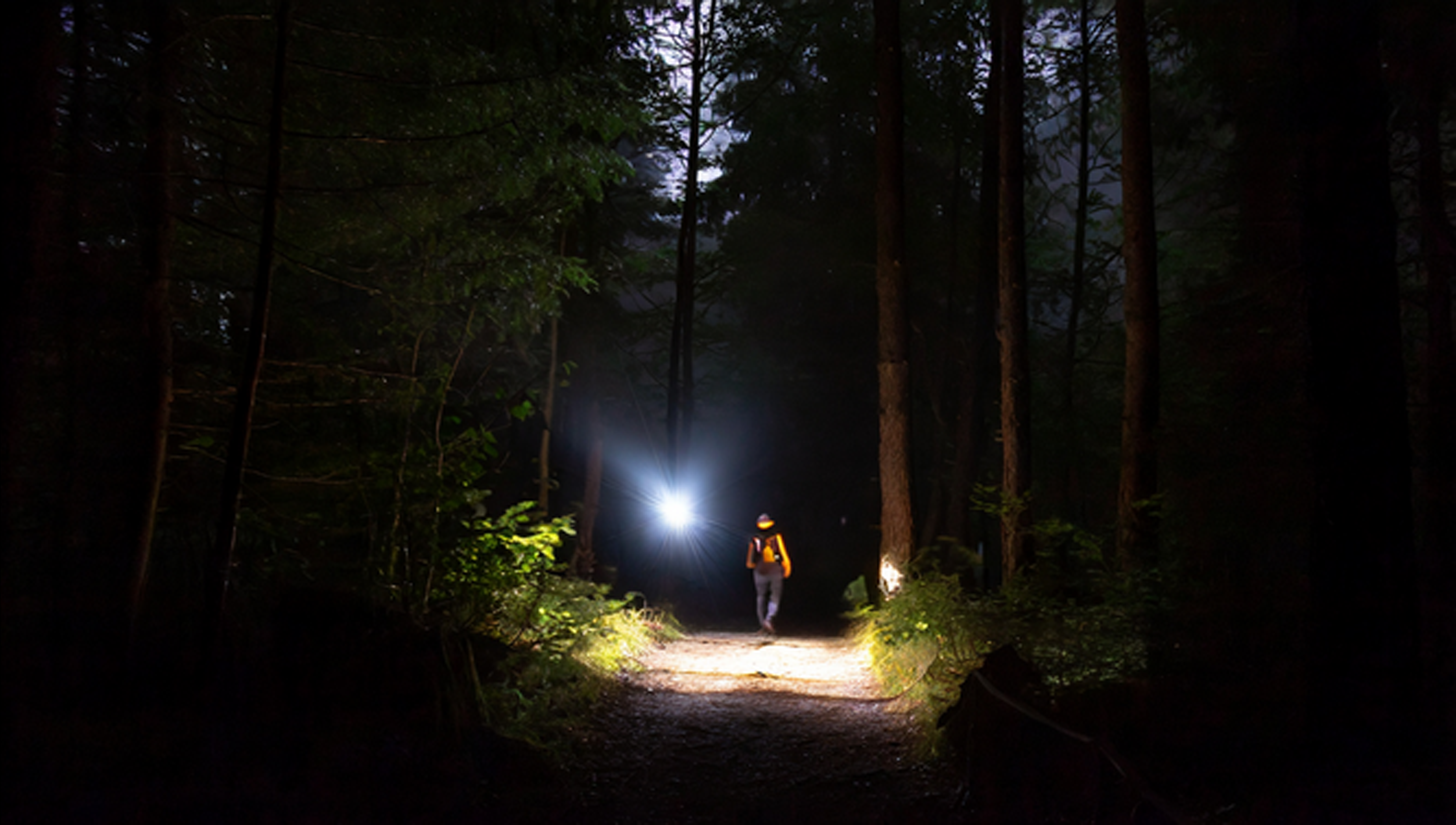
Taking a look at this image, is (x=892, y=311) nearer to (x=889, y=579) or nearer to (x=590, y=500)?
(x=889, y=579)

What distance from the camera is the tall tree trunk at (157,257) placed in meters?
4.77

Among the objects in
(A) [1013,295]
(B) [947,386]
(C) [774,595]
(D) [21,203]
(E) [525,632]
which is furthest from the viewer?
(B) [947,386]

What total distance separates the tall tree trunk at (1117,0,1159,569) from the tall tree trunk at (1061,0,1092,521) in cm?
845

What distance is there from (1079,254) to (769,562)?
10.9 metres

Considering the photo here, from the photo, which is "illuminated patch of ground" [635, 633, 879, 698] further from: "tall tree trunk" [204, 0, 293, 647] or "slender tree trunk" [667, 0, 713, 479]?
"slender tree trunk" [667, 0, 713, 479]

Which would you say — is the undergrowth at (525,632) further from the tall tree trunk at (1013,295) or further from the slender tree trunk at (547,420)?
the tall tree trunk at (1013,295)

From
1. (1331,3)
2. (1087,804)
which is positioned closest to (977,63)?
(1331,3)

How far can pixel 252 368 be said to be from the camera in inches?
Result: 180

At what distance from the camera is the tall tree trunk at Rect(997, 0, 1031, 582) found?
9.88 m

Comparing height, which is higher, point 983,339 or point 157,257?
point 983,339

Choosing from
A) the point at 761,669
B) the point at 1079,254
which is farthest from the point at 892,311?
the point at 1079,254

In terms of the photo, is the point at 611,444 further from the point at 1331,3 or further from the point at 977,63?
the point at 1331,3

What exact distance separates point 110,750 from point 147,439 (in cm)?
187

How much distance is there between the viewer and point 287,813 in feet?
13.0
